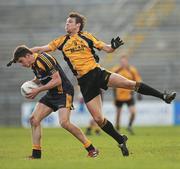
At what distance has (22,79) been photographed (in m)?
29.5

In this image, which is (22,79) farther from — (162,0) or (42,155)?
(42,155)

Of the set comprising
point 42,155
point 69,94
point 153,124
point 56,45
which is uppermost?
point 56,45

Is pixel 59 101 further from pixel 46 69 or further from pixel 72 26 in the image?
pixel 72 26

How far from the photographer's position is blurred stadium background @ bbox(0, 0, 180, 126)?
28.8 m

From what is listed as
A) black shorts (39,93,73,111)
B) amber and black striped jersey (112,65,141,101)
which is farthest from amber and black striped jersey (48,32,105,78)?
amber and black striped jersey (112,65,141,101)

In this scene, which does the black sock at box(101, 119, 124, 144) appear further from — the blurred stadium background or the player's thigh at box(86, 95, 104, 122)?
the blurred stadium background

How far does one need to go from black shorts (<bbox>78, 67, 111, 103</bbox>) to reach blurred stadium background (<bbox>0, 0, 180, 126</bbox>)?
56.1 feet

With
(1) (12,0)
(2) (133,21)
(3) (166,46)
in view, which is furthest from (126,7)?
(1) (12,0)

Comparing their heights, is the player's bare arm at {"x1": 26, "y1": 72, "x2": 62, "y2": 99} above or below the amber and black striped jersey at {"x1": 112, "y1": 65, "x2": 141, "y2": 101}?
above

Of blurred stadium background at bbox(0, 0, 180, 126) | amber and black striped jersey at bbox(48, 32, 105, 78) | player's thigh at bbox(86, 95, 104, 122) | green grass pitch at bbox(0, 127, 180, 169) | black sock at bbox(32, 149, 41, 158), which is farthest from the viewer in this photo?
blurred stadium background at bbox(0, 0, 180, 126)

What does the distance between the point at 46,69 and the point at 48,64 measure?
0.10 m

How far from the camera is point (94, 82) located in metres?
11.3

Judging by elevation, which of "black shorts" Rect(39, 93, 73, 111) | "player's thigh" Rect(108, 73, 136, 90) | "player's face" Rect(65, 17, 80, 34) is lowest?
"black shorts" Rect(39, 93, 73, 111)

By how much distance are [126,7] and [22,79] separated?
561 centimetres
